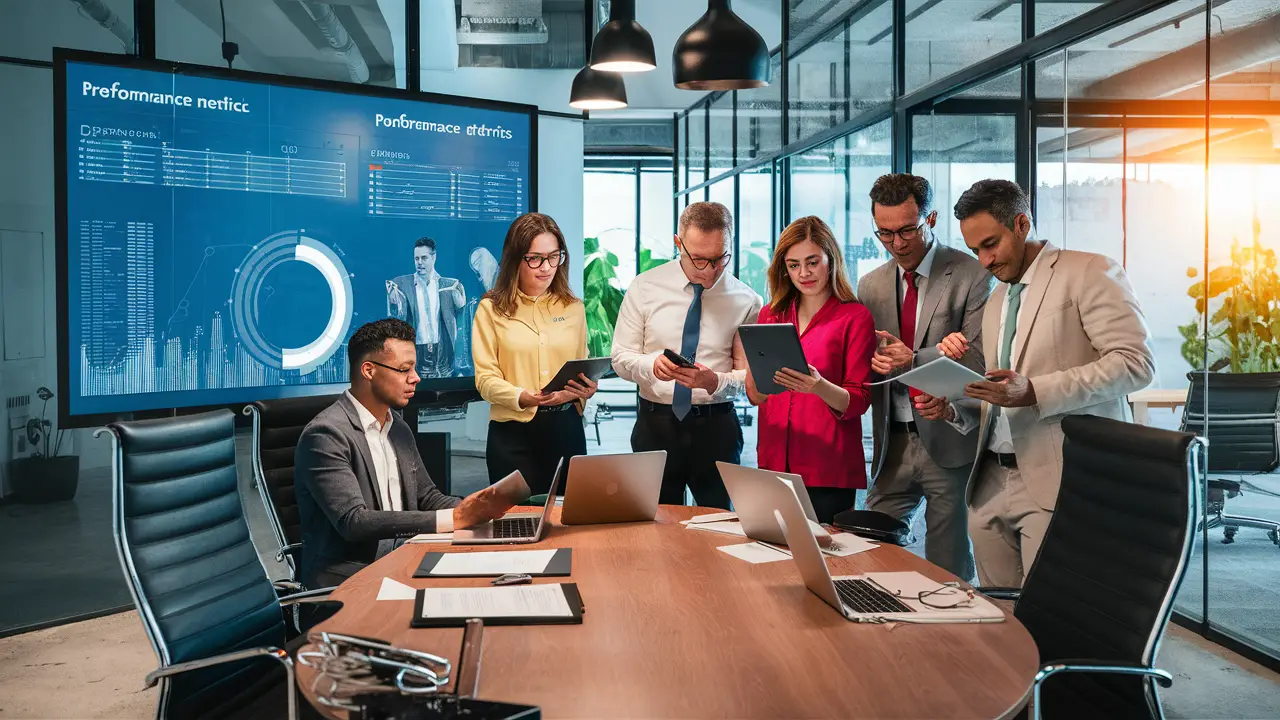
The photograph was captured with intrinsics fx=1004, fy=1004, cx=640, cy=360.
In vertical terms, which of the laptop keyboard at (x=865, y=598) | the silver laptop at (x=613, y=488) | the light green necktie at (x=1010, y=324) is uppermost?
the light green necktie at (x=1010, y=324)

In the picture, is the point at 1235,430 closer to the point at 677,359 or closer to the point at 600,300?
the point at 677,359

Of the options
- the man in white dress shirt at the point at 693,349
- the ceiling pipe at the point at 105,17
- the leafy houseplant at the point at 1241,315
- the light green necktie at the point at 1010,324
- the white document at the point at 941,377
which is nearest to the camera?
the white document at the point at 941,377

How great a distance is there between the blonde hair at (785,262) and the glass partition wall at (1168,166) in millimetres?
1576

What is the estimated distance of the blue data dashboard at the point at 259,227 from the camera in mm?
4309

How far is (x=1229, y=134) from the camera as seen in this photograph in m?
3.92

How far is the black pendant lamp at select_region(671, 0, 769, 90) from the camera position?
10.8 feet

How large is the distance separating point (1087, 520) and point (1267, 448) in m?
2.03

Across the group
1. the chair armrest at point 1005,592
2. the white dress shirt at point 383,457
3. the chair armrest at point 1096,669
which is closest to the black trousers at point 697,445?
the white dress shirt at point 383,457

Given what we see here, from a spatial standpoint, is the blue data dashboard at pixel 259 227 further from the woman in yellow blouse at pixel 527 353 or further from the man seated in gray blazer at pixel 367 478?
the man seated in gray blazer at pixel 367 478


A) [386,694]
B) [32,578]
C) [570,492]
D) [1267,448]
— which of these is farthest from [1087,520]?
[32,578]

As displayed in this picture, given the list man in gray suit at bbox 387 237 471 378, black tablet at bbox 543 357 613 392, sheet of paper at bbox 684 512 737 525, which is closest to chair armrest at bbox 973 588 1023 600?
sheet of paper at bbox 684 512 737 525

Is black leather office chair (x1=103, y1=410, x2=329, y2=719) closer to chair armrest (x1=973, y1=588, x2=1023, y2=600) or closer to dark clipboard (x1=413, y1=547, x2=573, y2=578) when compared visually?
dark clipboard (x1=413, y1=547, x2=573, y2=578)

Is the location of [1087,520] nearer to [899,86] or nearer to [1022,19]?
[1022,19]

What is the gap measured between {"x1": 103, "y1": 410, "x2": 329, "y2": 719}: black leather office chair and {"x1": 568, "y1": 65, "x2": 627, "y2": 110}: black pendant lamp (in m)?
3.49
